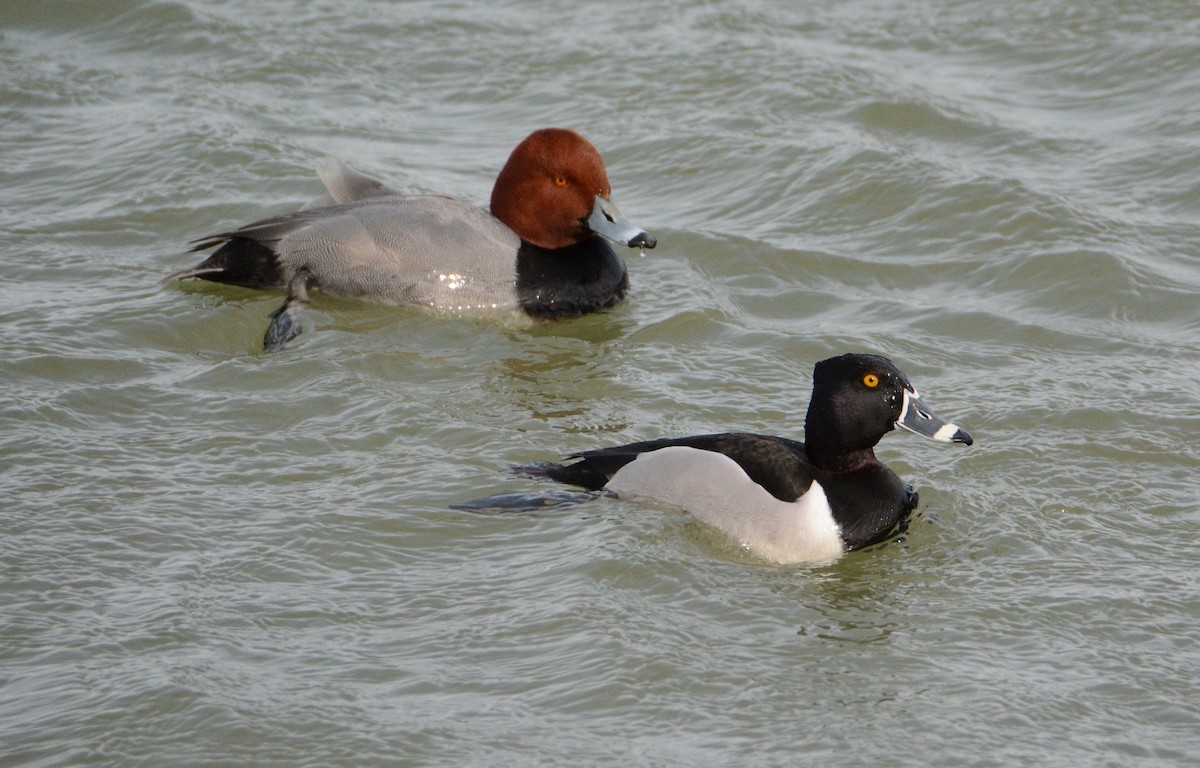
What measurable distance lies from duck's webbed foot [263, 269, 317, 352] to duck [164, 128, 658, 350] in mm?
10

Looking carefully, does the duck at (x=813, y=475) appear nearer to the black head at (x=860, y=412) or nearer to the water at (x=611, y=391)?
the black head at (x=860, y=412)

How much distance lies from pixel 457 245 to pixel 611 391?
4.73 ft

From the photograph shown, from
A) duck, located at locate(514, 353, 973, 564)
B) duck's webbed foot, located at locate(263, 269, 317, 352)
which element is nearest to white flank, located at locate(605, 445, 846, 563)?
duck, located at locate(514, 353, 973, 564)

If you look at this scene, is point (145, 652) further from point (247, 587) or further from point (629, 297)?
point (629, 297)

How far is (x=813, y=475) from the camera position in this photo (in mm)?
6320

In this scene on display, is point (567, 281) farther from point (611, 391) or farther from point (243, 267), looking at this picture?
point (243, 267)

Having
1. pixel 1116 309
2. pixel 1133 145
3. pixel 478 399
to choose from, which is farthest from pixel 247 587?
pixel 1133 145

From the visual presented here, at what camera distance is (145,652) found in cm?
530

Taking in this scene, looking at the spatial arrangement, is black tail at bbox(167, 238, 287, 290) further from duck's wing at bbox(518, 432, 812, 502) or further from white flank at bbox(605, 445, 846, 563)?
white flank at bbox(605, 445, 846, 563)

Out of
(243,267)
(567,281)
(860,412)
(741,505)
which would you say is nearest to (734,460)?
(741,505)

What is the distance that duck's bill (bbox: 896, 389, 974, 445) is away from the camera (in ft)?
20.6

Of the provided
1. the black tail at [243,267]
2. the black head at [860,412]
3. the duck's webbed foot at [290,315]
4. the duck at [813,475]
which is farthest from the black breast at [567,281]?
the black head at [860,412]

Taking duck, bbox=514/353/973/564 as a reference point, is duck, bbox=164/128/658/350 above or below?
above

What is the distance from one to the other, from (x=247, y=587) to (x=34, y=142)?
244 inches
